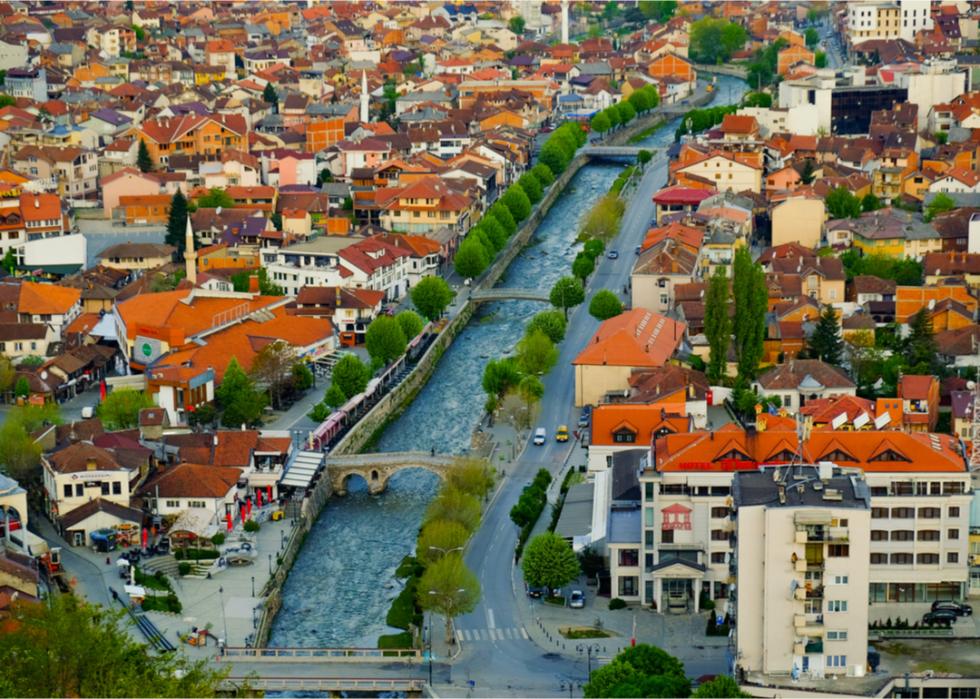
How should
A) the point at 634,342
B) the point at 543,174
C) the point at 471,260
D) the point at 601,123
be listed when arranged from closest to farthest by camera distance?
the point at 634,342 → the point at 471,260 → the point at 543,174 → the point at 601,123

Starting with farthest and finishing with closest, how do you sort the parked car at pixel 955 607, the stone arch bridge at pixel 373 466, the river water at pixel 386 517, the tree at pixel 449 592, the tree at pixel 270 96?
1. the tree at pixel 270 96
2. the stone arch bridge at pixel 373 466
3. the river water at pixel 386 517
4. the tree at pixel 449 592
5. the parked car at pixel 955 607

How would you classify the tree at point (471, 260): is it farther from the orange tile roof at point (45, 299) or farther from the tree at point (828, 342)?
the tree at point (828, 342)

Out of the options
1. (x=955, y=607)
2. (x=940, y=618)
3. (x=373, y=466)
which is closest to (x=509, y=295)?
(x=373, y=466)

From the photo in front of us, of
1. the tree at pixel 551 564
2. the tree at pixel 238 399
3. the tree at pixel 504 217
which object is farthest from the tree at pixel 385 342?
the tree at pixel 551 564

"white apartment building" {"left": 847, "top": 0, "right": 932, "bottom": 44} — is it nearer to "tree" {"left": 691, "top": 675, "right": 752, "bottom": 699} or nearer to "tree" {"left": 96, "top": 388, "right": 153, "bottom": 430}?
"tree" {"left": 96, "top": 388, "right": 153, "bottom": 430}

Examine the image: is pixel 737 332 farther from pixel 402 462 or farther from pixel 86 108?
pixel 86 108

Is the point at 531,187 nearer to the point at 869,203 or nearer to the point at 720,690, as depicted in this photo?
the point at 869,203

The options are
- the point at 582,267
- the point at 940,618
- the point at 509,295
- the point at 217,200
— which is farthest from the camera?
the point at 217,200
